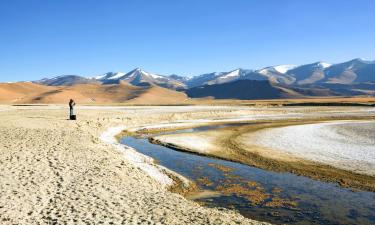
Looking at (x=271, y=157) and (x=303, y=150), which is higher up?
(x=303, y=150)

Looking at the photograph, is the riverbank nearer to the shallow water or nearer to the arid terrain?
the arid terrain

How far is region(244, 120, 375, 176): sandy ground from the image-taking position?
26.7 meters

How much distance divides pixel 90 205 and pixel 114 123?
39.8 meters

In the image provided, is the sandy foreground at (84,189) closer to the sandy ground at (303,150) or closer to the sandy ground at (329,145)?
the sandy ground at (303,150)

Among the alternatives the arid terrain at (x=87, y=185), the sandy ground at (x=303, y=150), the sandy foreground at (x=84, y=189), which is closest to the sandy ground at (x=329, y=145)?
the sandy ground at (x=303, y=150)

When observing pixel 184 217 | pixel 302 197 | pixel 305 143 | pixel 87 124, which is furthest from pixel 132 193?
pixel 87 124

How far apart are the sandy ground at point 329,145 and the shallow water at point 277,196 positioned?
5186mm

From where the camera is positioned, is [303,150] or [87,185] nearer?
[87,185]

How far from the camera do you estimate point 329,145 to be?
34531 mm

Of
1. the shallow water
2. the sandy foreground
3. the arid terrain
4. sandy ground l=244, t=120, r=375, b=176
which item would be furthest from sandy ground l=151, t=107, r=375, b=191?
the sandy foreground

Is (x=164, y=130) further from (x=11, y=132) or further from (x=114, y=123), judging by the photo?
(x=11, y=132)

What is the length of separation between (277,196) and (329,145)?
57.8 feet

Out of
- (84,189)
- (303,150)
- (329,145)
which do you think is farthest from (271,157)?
(84,189)

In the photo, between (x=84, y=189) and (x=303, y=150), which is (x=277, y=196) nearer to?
(x=84, y=189)
